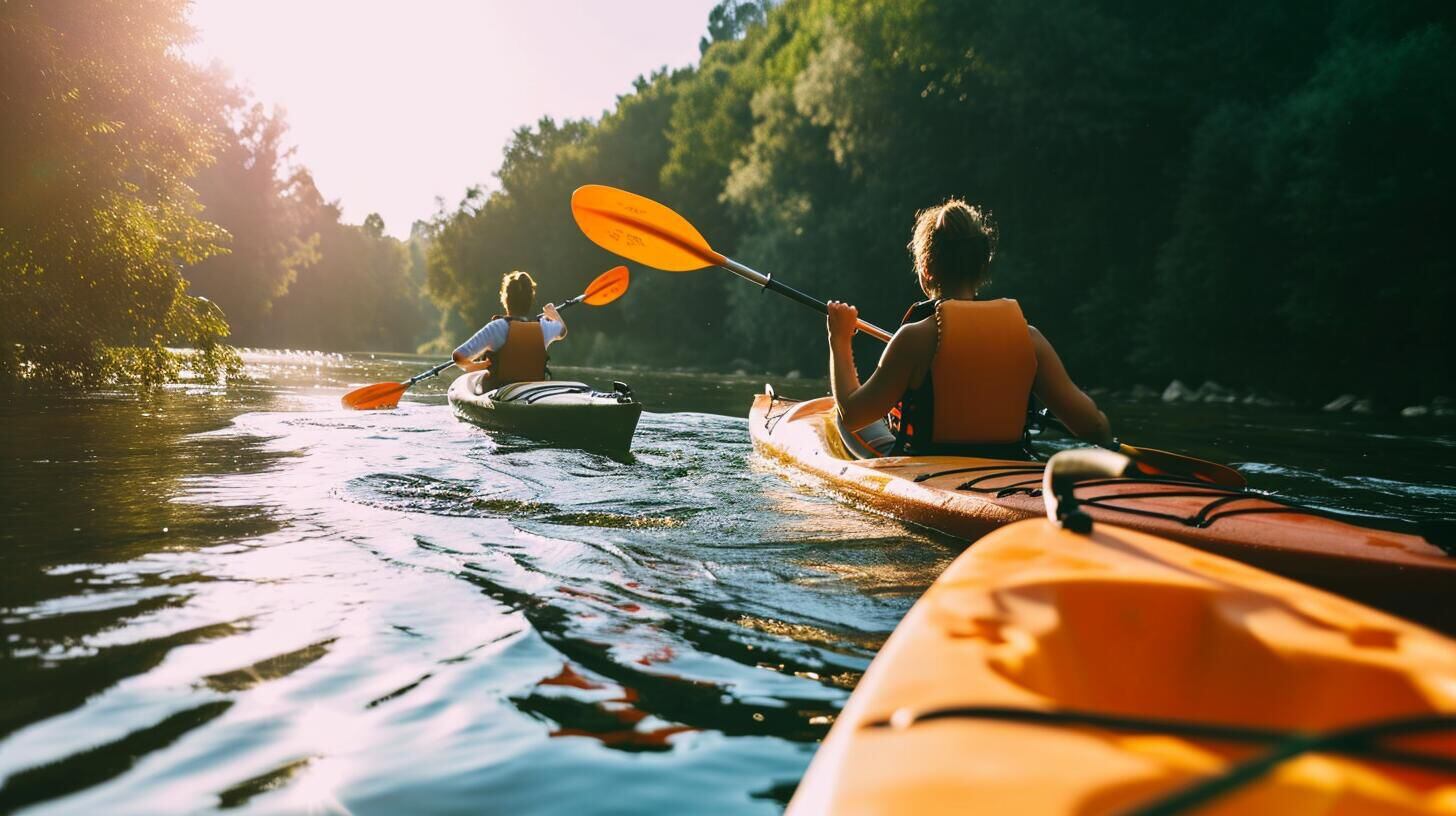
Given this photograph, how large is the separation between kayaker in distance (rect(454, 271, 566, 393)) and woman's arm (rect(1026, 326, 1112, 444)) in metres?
4.29

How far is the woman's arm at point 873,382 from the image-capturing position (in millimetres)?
3428

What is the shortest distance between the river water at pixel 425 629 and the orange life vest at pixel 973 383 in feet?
1.35

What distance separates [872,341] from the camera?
20969mm

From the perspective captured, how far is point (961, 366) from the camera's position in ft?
11.2

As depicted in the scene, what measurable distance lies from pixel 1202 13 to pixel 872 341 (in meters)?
8.60

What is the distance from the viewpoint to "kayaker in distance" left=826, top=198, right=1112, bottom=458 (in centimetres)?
339

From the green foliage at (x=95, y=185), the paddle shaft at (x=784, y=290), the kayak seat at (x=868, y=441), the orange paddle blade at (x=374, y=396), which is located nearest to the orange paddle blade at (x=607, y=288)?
the orange paddle blade at (x=374, y=396)

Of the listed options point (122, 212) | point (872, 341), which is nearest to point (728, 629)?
point (122, 212)

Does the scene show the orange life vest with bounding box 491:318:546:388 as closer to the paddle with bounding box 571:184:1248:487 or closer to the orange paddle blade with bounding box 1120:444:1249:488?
the paddle with bounding box 571:184:1248:487

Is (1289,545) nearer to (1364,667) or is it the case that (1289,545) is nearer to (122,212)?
(1364,667)

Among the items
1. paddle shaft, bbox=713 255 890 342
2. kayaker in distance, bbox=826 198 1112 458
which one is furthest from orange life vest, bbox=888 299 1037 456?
paddle shaft, bbox=713 255 890 342

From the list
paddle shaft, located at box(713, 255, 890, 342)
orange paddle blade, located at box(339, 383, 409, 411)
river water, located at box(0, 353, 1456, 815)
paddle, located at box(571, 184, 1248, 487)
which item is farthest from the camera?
orange paddle blade, located at box(339, 383, 409, 411)

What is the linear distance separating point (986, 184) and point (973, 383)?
17.2m

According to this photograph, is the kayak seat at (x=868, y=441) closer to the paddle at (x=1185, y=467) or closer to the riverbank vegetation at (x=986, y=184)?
the paddle at (x=1185, y=467)
